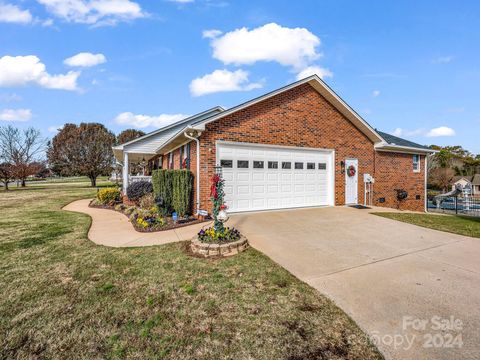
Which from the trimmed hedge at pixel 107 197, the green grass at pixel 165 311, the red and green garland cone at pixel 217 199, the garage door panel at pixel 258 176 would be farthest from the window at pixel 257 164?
the trimmed hedge at pixel 107 197

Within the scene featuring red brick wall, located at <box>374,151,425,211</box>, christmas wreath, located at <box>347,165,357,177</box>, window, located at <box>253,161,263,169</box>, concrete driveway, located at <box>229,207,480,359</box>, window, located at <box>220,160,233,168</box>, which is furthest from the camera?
red brick wall, located at <box>374,151,425,211</box>

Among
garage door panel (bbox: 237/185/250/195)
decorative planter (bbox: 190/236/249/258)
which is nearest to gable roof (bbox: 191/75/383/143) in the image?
garage door panel (bbox: 237/185/250/195)

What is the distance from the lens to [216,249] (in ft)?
16.3

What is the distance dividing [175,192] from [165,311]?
240 inches

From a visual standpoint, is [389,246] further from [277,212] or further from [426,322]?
[277,212]

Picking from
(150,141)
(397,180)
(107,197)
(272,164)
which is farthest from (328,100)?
(107,197)

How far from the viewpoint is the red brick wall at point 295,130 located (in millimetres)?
8695

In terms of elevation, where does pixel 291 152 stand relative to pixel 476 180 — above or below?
above

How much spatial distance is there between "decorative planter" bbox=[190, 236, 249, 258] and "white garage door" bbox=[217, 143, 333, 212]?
3.88 metres

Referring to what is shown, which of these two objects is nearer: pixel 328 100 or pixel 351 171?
pixel 328 100

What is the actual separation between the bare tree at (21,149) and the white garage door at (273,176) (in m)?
34.5

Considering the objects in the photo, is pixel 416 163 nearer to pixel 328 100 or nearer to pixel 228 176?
pixel 328 100

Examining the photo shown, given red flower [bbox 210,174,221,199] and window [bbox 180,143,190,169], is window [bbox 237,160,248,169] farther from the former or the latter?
red flower [bbox 210,174,221,199]

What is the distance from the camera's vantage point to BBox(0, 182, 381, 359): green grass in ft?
7.87
